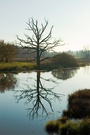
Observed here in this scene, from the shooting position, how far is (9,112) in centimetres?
1728

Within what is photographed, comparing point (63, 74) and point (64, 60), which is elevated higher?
point (64, 60)

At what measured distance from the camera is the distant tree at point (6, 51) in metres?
65.1

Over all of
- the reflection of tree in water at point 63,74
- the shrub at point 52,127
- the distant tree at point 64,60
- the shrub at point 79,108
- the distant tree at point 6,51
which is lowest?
the shrub at point 52,127

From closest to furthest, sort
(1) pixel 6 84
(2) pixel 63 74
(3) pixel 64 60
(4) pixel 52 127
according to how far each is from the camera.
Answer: (4) pixel 52 127
(1) pixel 6 84
(2) pixel 63 74
(3) pixel 64 60

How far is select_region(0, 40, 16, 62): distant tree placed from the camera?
6509cm

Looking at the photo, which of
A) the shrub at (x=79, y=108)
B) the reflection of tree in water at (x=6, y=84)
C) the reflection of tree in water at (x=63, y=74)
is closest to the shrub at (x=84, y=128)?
the shrub at (x=79, y=108)

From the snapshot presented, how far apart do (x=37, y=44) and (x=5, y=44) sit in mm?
9274

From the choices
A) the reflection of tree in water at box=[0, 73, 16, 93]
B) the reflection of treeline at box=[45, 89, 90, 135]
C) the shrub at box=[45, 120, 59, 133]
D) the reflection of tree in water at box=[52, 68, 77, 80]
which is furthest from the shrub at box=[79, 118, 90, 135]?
the reflection of tree in water at box=[52, 68, 77, 80]

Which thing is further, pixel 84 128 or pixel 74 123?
pixel 74 123

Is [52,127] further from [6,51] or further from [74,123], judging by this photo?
[6,51]

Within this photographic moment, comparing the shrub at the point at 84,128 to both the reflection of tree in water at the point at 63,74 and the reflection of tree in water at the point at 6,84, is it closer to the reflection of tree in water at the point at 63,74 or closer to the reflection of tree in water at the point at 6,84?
the reflection of tree in water at the point at 6,84

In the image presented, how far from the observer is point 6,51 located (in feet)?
215

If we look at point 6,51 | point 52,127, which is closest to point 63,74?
point 6,51

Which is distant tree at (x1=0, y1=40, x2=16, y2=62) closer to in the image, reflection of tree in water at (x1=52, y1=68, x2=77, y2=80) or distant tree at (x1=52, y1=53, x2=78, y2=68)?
distant tree at (x1=52, y1=53, x2=78, y2=68)
